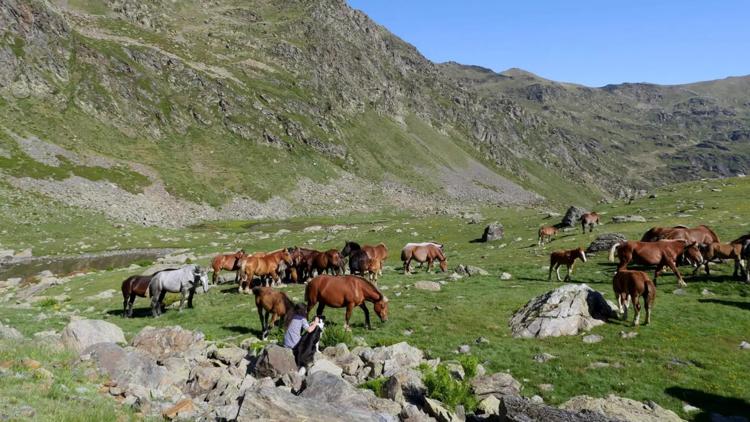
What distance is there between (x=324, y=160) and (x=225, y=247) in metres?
107

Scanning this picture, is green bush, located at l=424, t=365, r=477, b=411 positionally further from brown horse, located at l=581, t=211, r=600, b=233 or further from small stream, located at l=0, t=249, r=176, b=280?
small stream, located at l=0, t=249, r=176, b=280

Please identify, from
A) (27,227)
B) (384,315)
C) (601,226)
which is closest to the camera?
(384,315)

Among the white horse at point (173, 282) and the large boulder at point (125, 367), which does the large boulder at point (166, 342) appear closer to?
the large boulder at point (125, 367)

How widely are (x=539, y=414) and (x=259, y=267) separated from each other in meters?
24.3

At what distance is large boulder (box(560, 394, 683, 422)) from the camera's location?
1155cm

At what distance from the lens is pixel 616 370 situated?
15734 millimetres

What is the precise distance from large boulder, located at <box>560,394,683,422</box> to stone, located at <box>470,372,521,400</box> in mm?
1911

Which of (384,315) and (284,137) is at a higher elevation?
(284,137)

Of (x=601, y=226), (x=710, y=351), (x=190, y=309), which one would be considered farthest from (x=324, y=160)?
(x=710, y=351)

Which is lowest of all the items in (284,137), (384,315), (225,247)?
(225,247)

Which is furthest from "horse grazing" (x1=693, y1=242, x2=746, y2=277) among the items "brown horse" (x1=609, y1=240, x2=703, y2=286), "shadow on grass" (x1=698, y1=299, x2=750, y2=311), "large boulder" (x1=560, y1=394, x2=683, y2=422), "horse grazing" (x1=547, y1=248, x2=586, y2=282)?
"large boulder" (x1=560, y1=394, x2=683, y2=422)

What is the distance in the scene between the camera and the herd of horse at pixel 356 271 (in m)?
20.5

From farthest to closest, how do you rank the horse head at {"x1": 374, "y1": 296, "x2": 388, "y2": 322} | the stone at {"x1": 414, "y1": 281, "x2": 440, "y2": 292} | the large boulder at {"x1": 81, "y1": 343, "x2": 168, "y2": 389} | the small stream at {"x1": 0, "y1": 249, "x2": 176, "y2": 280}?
the small stream at {"x1": 0, "y1": 249, "x2": 176, "y2": 280}
the stone at {"x1": 414, "y1": 281, "x2": 440, "y2": 292}
the horse head at {"x1": 374, "y1": 296, "x2": 388, "y2": 322}
the large boulder at {"x1": 81, "y1": 343, "x2": 168, "y2": 389}

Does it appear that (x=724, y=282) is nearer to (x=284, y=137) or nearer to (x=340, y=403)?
(x=340, y=403)
